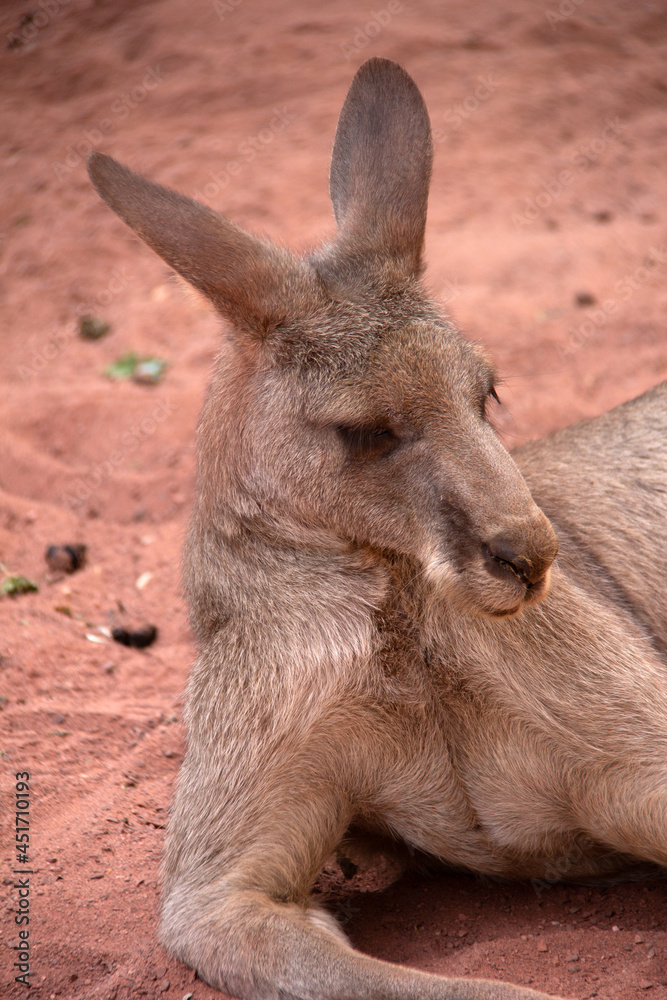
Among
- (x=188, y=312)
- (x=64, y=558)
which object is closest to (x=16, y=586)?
(x=64, y=558)

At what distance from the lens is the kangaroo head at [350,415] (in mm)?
2730

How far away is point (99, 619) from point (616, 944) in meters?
3.09

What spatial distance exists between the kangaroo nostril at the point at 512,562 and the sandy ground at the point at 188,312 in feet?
3.81

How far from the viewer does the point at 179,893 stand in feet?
→ 9.84

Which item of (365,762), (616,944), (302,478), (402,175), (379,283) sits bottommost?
(616,944)

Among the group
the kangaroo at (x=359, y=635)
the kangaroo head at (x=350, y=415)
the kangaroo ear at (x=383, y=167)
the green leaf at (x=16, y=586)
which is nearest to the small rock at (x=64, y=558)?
the green leaf at (x=16, y=586)

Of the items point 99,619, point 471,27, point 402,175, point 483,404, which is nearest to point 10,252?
point 99,619

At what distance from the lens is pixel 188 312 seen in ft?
25.7

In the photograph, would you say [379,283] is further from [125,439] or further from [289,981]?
[125,439]

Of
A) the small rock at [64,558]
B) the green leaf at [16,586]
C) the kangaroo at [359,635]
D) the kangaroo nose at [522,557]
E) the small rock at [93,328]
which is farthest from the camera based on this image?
the small rock at [93,328]

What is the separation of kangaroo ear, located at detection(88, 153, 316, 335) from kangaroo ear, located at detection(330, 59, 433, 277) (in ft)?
1.20

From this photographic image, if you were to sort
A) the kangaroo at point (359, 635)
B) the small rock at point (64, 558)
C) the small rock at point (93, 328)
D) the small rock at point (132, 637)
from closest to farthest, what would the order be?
the kangaroo at point (359, 635) < the small rock at point (132, 637) < the small rock at point (64, 558) < the small rock at point (93, 328)

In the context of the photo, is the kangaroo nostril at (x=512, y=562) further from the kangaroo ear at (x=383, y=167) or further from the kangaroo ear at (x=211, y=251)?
the kangaroo ear at (x=383, y=167)

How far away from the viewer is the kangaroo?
2.81m
